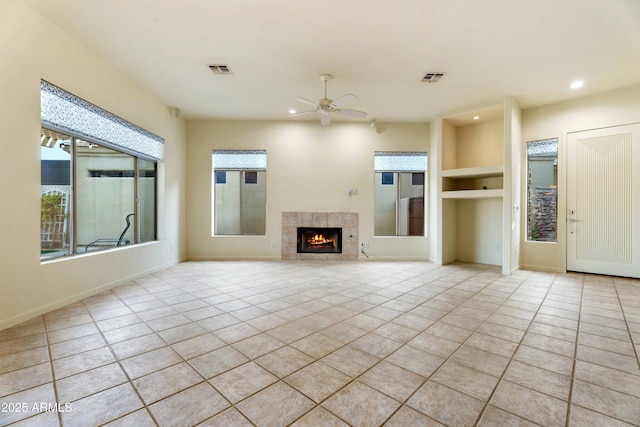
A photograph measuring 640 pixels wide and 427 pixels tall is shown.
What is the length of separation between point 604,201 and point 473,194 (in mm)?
2049

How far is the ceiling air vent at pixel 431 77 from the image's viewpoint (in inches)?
169

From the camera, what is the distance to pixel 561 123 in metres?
5.31

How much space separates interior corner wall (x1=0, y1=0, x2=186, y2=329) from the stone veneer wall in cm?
326

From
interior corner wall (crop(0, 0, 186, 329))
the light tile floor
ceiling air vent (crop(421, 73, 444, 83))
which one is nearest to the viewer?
the light tile floor

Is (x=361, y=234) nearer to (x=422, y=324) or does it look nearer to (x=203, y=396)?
(x=422, y=324)

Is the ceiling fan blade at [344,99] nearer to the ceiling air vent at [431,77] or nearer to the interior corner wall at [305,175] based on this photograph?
the ceiling air vent at [431,77]

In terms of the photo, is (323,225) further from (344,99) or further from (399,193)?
(344,99)

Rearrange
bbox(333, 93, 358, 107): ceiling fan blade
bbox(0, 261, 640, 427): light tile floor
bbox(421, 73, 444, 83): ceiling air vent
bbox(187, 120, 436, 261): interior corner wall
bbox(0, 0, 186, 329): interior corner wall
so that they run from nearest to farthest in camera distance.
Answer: bbox(0, 261, 640, 427): light tile floor, bbox(0, 0, 186, 329): interior corner wall, bbox(333, 93, 358, 107): ceiling fan blade, bbox(421, 73, 444, 83): ceiling air vent, bbox(187, 120, 436, 261): interior corner wall

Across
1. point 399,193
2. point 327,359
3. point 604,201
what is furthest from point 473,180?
point 327,359

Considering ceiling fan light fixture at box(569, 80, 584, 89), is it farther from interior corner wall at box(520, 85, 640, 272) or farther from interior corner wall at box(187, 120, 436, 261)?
interior corner wall at box(187, 120, 436, 261)

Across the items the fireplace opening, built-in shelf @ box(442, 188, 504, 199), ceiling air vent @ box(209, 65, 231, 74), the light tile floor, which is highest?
ceiling air vent @ box(209, 65, 231, 74)

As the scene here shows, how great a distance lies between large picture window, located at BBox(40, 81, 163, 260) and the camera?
3.29m

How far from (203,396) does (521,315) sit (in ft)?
10.6

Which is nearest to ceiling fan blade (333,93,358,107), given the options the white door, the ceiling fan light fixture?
the ceiling fan light fixture
